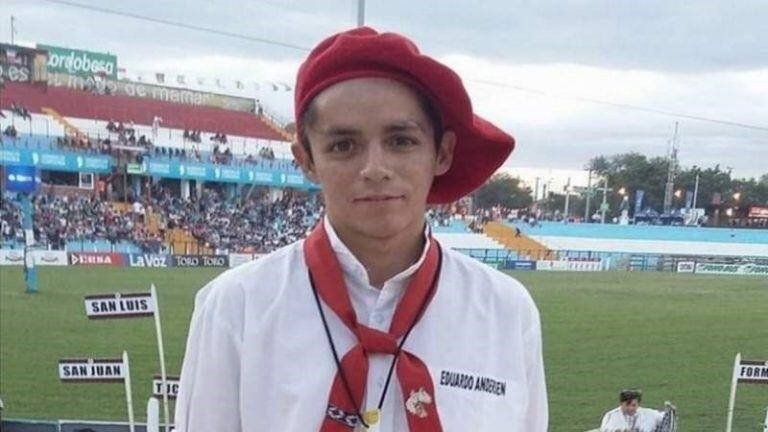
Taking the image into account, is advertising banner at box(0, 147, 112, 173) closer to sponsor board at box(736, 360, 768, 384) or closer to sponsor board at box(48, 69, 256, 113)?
sponsor board at box(48, 69, 256, 113)

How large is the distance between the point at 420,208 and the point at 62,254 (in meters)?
17.6

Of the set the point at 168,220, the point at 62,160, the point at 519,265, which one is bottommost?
the point at 519,265

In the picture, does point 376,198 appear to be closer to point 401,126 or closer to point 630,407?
point 401,126

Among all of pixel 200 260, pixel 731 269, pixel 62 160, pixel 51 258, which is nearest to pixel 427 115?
pixel 731 269

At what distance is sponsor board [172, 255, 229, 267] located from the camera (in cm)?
1806

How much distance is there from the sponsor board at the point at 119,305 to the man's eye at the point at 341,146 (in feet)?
9.34

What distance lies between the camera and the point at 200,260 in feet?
59.9

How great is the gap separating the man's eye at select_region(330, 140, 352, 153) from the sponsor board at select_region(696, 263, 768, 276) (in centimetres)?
783

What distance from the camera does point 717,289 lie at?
11445mm

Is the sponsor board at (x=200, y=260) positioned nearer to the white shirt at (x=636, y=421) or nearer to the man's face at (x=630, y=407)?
Answer: the white shirt at (x=636, y=421)

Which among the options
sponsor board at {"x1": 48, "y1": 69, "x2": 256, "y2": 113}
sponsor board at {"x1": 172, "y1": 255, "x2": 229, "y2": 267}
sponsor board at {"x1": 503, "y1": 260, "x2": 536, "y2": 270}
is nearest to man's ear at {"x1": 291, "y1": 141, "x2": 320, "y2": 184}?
sponsor board at {"x1": 503, "y1": 260, "x2": 536, "y2": 270}

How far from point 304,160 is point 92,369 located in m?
3.26

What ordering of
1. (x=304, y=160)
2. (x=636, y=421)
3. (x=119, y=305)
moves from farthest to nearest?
(x=636, y=421), (x=119, y=305), (x=304, y=160)

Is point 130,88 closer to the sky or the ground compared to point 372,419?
closer to the sky
